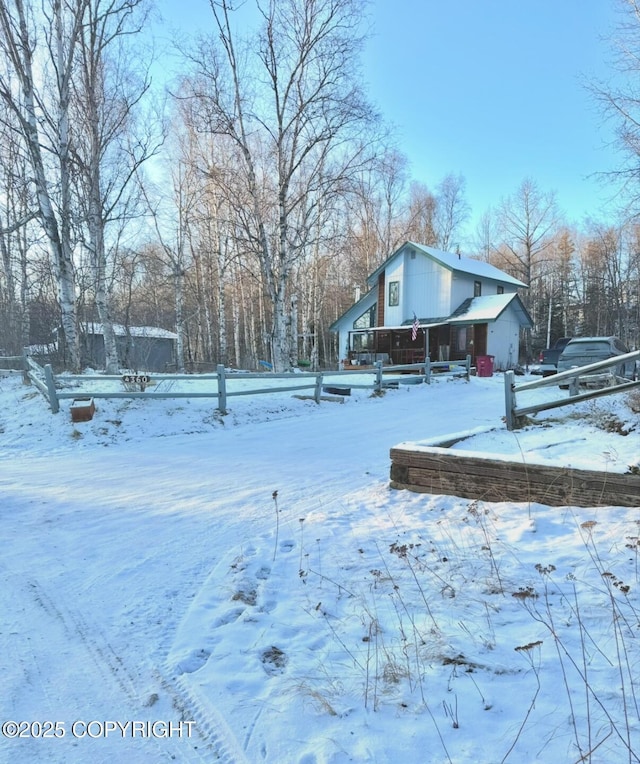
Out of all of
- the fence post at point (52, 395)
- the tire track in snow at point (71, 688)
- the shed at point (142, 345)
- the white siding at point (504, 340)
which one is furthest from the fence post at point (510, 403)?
the shed at point (142, 345)

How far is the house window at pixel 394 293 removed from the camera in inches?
1122

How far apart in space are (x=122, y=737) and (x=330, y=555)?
1827 mm

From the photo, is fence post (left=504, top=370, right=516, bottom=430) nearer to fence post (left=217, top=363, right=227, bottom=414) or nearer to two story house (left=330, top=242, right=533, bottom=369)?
fence post (left=217, top=363, right=227, bottom=414)

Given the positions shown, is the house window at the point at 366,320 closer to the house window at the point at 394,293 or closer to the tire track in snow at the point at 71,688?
the house window at the point at 394,293

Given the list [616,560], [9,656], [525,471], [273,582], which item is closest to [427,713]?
[273,582]

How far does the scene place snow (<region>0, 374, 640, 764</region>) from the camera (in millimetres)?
1757

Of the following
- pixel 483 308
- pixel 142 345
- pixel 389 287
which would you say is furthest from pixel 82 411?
pixel 142 345

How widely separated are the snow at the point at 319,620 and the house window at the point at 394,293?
78.2 feet

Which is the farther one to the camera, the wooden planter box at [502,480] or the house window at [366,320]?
the house window at [366,320]

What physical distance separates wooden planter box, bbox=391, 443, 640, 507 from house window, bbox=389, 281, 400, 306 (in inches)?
973

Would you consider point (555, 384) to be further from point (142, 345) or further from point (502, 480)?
point (142, 345)

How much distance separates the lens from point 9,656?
7.56 feet

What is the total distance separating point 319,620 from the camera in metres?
2.59

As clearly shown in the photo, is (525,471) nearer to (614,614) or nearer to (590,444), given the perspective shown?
(590,444)
